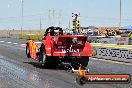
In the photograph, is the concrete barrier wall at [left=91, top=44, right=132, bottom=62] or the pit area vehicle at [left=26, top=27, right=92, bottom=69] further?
the concrete barrier wall at [left=91, top=44, right=132, bottom=62]

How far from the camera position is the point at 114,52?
74.7 ft

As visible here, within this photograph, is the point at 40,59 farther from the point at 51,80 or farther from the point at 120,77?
the point at 120,77

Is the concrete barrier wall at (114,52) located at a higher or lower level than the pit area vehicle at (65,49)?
lower

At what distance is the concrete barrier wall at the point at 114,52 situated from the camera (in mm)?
21562

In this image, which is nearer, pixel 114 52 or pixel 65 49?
pixel 65 49

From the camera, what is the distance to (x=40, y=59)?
1661 centimetres

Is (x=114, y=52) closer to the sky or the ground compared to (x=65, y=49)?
closer to the ground

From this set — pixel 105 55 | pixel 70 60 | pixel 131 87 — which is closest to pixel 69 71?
pixel 70 60

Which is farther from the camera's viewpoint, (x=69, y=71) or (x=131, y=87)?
(x=69, y=71)

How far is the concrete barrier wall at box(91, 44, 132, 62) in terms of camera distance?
70.7 feet

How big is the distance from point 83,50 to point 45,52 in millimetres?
1555

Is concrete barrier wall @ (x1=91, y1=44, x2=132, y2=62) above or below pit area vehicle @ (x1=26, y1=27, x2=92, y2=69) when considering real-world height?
below

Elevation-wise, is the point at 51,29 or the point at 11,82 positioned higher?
the point at 51,29

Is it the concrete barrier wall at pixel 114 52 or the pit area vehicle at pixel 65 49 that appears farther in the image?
the concrete barrier wall at pixel 114 52
